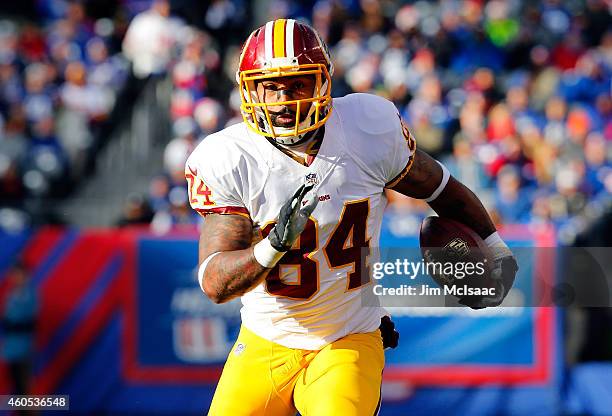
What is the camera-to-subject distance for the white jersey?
11.0ft

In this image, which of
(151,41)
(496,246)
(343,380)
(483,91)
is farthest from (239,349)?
(151,41)

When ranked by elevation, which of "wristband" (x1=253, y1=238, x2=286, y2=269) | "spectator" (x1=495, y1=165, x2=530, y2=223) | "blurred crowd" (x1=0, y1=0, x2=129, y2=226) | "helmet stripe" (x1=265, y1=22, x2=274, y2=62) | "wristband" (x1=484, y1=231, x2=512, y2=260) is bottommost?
"spectator" (x1=495, y1=165, x2=530, y2=223)

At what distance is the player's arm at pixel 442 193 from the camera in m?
3.73

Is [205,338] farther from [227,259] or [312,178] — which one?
[227,259]

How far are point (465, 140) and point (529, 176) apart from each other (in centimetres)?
68

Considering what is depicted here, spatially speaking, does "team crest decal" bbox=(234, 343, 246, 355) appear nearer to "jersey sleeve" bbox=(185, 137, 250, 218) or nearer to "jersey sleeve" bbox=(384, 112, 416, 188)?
"jersey sleeve" bbox=(185, 137, 250, 218)

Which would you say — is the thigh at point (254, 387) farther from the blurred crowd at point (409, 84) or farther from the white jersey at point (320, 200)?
the blurred crowd at point (409, 84)

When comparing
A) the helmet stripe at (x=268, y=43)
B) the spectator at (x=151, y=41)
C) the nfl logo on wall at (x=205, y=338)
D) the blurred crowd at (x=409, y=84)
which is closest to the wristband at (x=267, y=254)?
the helmet stripe at (x=268, y=43)

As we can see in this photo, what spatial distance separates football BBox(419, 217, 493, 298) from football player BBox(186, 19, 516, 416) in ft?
1.07

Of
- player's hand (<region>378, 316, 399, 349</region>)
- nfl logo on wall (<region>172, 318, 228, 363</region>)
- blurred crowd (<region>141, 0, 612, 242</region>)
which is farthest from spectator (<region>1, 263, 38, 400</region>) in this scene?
player's hand (<region>378, 316, 399, 349</region>)

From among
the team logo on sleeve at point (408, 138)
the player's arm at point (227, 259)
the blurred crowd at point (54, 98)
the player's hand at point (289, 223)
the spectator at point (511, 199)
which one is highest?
the team logo on sleeve at point (408, 138)

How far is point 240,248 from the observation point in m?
3.27

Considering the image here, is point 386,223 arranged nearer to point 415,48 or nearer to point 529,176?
point 529,176

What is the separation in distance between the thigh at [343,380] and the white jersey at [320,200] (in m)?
0.06
